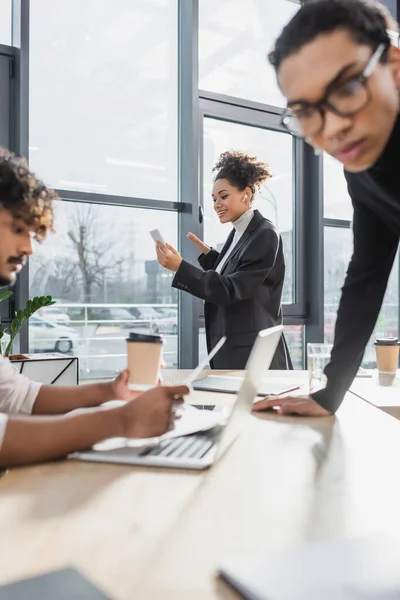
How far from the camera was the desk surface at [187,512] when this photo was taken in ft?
1.85

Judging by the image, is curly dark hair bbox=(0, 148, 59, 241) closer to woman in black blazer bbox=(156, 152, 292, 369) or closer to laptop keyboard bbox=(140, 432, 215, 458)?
laptop keyboard bbox=(140, 432, 215, 458)

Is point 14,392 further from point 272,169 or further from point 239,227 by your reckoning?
Result: point 272,169

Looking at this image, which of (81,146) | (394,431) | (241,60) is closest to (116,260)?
(81,146)

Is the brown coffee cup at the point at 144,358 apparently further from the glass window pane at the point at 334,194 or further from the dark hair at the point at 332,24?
the glass window pane at the point at 334,194

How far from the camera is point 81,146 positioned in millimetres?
3119

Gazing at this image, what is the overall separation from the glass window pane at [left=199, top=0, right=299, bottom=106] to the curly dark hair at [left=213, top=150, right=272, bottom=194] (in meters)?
1.15

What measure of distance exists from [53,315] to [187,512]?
95.9 inches

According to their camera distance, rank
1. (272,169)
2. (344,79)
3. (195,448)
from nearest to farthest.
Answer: (344,79), (195,448), (272,169)

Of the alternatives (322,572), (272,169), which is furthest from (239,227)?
(322,572)

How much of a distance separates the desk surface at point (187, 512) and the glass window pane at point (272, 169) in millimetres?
2610

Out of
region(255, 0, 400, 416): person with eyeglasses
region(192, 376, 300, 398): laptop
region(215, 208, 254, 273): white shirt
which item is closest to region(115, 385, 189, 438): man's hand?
region(255, 0, 400, 416): person with eyeglasses

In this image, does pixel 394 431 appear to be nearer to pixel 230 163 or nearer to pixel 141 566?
pixel 141 566

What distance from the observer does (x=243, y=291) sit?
2365 mm

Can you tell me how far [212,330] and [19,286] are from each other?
1.05 m
